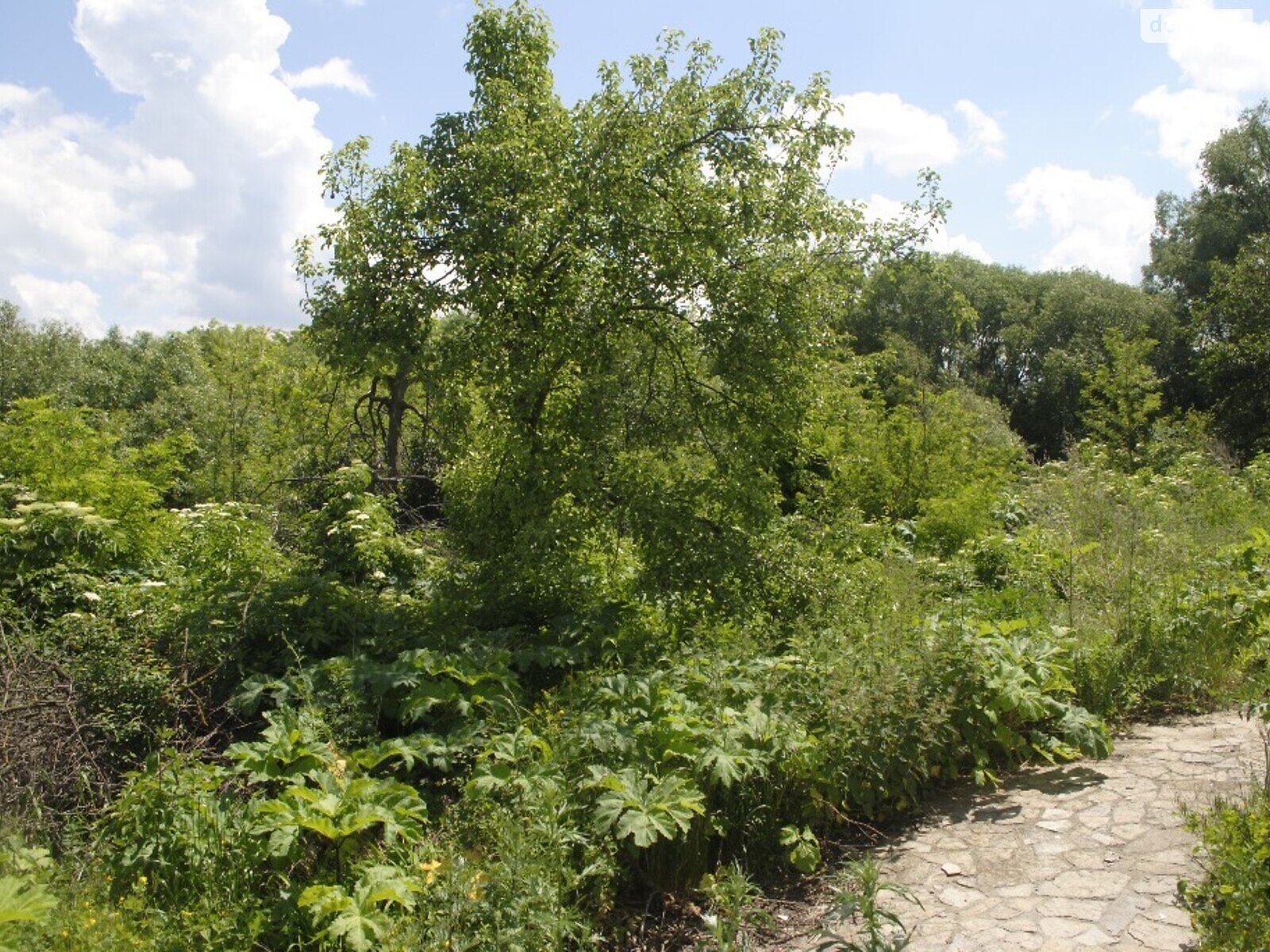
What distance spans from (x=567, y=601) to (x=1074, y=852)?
12.4 ft

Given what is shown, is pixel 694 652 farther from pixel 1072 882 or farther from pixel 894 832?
pixel 1072 882

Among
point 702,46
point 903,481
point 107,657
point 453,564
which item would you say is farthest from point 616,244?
point 903,481

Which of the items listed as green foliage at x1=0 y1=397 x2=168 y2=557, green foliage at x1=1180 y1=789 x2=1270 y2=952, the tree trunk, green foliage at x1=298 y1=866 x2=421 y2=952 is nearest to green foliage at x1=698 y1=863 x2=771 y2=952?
green foliage at x1=298 y1=866 x2=421 y2=952

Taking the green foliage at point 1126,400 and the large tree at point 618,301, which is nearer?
Answer: the large tree at point 618,301

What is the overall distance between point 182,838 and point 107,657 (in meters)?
2.14

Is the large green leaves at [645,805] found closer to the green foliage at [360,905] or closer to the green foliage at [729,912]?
the green foliage at [729,912]

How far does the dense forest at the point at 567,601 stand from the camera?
373cm

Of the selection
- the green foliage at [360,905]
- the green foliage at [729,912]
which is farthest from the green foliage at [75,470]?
the green foliage at [729,912]

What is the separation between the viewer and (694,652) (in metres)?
5.42

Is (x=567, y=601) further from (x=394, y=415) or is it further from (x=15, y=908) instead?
(x=15, y=908)

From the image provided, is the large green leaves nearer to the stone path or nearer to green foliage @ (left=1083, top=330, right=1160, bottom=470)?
the stone path

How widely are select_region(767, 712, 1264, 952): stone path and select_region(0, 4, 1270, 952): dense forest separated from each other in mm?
217

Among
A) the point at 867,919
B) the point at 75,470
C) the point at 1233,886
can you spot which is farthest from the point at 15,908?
the point at 75,470

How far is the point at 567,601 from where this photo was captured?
697 cm
